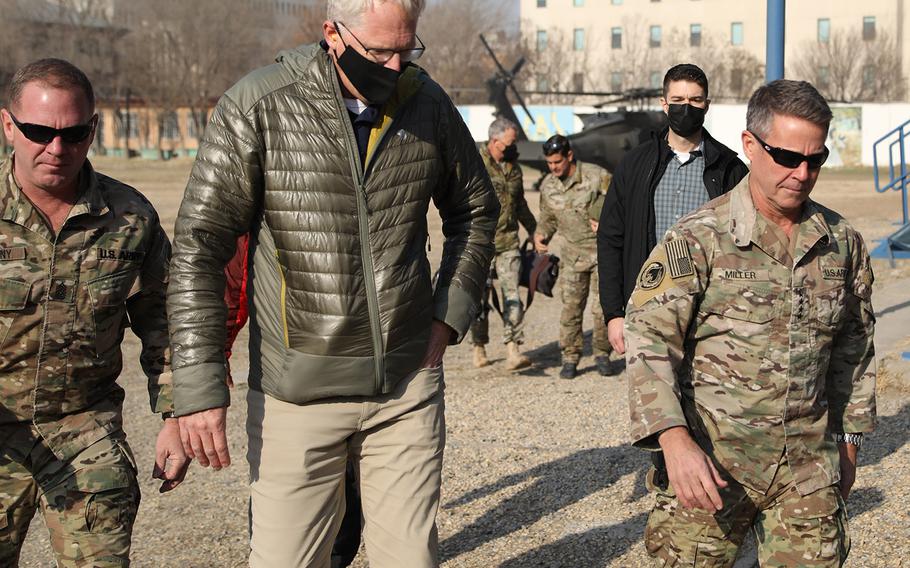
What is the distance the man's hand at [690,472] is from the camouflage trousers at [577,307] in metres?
6.02

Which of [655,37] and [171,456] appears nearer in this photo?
[171,456]

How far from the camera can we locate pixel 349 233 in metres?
3.01

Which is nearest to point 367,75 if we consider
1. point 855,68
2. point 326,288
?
point 326,288

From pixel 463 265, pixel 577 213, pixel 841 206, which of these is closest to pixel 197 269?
pixel 463 265

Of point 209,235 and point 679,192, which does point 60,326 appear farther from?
point 679,192

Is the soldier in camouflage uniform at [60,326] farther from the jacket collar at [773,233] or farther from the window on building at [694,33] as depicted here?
the window on building at [694,33]

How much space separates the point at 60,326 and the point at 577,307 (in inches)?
247

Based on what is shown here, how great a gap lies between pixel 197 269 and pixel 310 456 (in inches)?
23.2

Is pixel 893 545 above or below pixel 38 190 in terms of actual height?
below

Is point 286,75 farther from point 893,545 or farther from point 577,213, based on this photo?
point 577,213

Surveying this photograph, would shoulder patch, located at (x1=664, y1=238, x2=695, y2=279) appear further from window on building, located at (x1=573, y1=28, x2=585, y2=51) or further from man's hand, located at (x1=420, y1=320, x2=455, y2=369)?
window on building, located at (x1=573, y1=28, x2=585, y2=51)

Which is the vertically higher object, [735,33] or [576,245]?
[735,33]

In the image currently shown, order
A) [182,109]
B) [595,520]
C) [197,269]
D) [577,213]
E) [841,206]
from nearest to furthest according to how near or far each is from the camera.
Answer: [197,269] < [595,520] < [577,213] < [841,206] < [182,109]

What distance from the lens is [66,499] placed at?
324 cm
